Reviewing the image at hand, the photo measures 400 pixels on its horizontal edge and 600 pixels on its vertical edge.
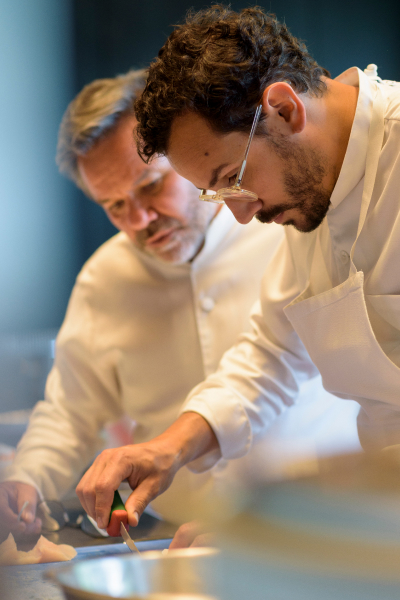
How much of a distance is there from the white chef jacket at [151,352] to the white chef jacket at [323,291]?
18 centimetres

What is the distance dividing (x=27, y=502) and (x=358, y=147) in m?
0.87

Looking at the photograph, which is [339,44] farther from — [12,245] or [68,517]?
[68,517]

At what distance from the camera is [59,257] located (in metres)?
2.32

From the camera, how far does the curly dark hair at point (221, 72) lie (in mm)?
790

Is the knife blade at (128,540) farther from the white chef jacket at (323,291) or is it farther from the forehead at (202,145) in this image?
the forehead at (202,145)

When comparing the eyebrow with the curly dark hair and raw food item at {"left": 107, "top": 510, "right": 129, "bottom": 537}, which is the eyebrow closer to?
the curly dark hair

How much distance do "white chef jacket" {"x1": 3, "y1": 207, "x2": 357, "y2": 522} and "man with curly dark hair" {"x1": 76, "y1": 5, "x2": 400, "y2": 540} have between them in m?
0.40

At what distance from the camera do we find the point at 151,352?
54.2 inches

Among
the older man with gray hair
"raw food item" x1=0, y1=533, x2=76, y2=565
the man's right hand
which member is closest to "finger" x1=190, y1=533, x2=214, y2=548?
"raw food item" x1=0, y1=533, x2=76, y2=565

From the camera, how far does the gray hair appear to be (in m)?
1.28

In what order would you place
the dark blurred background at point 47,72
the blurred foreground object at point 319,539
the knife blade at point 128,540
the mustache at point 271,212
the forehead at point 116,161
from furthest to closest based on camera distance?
the dark blurred background at point 47,72, the forehead at point 116,161, the mustache at point 271,212, the knife blade at point 128,540, the blurred foreground object at point 319,539

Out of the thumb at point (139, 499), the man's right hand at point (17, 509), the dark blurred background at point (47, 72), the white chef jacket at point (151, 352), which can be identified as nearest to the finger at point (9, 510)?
the man's right hand at point (17, 509)

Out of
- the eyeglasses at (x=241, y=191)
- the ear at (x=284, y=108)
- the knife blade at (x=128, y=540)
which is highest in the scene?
the ear at (x=284, y=108)

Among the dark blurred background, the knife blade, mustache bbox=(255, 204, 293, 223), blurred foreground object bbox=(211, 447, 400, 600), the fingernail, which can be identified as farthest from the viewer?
the dark blurred background
